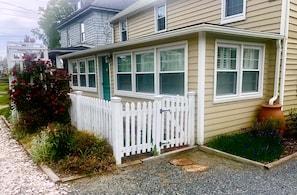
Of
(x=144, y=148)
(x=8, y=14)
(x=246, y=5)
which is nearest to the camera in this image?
(x=144, y=148)

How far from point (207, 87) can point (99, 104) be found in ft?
7.76

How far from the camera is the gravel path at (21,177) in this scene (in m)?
3.34

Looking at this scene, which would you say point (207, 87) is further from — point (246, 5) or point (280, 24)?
point (246, 5)

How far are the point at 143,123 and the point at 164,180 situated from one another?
1.19 metres

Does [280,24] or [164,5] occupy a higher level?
[164,5]

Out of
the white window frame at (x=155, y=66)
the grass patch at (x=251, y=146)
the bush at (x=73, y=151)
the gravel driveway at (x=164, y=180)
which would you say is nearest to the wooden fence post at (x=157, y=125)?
the gravel driveway at (x=164, y=180)

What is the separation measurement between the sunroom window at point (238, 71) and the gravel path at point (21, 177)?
3794 millimetres

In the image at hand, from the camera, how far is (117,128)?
415 cm

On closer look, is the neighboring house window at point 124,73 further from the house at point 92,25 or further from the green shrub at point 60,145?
the house at point 92,25

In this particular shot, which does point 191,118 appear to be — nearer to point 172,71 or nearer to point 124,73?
point 172,71

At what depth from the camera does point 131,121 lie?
4266 millimetres

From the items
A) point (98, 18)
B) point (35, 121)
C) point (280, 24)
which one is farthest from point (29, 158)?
point (98, 18)

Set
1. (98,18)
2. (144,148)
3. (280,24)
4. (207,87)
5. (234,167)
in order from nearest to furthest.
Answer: (234,167) < (144,148) < (207,87) < (280,24) < (98,18)

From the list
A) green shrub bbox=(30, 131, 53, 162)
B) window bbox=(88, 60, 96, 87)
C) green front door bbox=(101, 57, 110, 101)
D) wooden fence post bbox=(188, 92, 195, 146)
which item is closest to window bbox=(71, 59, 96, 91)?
window bbox=(88, 60, 96, 87)
